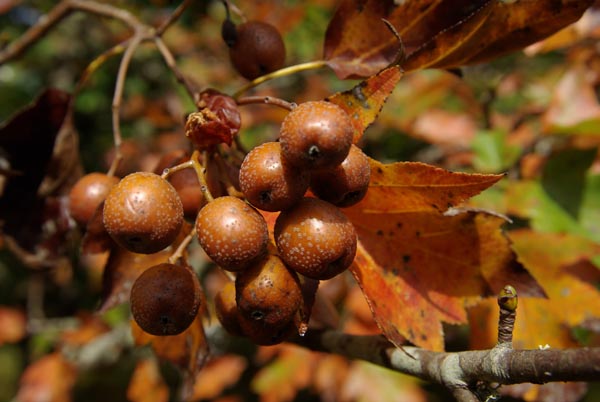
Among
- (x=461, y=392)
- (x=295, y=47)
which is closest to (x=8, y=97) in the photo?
(x=295, y=47)

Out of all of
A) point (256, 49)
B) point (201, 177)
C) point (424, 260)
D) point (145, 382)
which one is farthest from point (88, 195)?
point (145, 382)

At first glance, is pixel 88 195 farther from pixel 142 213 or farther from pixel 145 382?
pixel 145 382

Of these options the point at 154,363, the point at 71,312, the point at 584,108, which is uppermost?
the point at 584,108

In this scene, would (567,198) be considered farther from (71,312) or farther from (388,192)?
(71,312)

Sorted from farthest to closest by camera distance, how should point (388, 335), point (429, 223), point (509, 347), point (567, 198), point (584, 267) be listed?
point (567, 198)
point (584, 267)
point (429, 223)
point (388, 335)
point (509, 347)

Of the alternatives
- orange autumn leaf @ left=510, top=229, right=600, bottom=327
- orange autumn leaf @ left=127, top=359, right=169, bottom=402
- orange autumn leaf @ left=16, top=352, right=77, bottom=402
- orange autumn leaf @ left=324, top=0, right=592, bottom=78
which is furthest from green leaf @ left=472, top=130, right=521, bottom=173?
orange autumn leaf @ left=16, top=352, right=77, bottom=402

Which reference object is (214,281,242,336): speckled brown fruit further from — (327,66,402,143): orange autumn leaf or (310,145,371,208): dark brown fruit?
(327,66,402,143): orange autumn leaf
